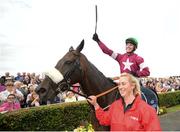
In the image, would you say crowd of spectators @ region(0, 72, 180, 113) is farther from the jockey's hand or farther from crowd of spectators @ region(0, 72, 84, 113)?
the jockey's hand

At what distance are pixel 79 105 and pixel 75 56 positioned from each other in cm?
823

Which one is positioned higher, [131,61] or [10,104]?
[131,61]

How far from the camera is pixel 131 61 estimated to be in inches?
259

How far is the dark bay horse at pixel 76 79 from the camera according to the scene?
19.1ft

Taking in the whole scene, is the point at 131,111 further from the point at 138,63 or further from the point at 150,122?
the point at 138,63

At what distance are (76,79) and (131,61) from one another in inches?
40.9

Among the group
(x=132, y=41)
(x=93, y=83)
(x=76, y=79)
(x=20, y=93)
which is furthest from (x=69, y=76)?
(x=20, y=93)

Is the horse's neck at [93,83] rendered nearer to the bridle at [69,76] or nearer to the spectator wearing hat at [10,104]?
the bridle at [69,76]

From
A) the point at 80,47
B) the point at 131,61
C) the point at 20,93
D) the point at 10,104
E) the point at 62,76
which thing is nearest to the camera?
the point at 62,76

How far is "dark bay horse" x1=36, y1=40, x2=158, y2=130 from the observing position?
582cm

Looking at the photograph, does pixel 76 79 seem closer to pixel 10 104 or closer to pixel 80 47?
pixel 80 47

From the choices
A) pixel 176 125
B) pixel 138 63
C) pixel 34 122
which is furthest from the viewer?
pixel 176 125

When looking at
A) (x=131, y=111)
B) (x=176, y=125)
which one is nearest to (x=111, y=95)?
(x=131, y=111)

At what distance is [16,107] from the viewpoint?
1082cm
